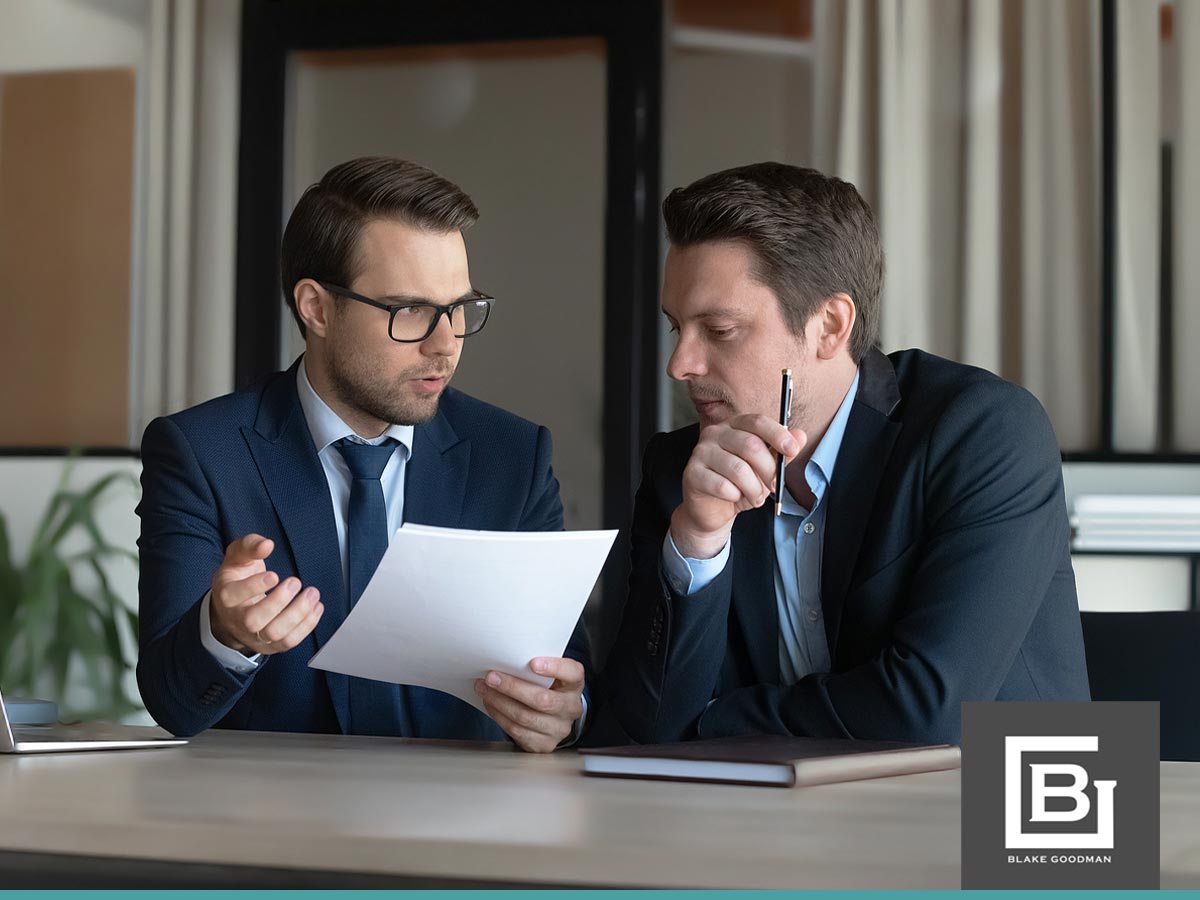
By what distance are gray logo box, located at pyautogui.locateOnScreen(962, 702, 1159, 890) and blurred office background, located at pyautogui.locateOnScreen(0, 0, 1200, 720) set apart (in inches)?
110

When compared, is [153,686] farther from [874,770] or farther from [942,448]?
[942,448]

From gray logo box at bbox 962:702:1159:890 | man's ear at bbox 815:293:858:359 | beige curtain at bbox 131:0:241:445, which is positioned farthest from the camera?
beige curtain at bbox 131:0:241:445

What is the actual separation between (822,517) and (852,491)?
0.25ft

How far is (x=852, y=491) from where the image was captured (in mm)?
1916

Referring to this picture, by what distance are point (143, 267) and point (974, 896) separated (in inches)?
170

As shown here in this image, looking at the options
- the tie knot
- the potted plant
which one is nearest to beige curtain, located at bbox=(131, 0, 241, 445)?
the potted plant

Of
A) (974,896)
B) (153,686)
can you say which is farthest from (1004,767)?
(153,686)

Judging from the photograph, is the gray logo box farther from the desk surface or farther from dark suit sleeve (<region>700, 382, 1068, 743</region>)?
dark suit sleeve (<region>700, 382, 1068, 743</region>)

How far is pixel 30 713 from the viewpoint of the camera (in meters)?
1.86

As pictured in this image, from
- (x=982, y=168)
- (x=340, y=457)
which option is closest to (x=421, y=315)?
(x=340, y=457)

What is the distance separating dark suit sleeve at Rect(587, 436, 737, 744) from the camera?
176 cm

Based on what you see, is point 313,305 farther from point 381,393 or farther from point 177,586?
point 177,586

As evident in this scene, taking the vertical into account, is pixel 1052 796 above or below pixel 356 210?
below

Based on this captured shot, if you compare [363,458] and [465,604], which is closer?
[465,604]
